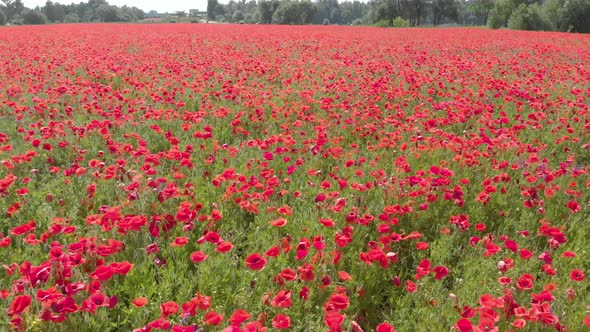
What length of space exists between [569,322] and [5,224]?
4192mm

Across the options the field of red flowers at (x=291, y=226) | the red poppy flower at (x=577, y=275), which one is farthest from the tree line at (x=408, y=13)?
the red poppy flower at (x=577, y=275)

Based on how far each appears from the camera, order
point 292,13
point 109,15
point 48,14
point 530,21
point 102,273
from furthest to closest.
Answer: point 48,14, point 109,15, point 292,13, point 530,21, point 102,273

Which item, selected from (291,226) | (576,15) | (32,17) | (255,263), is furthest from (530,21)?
(32,17)

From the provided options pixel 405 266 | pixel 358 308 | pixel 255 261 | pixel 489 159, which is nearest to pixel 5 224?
pixel 255 261

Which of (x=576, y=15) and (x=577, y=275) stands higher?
(x=576, y=15)

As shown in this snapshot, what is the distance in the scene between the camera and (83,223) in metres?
3.77

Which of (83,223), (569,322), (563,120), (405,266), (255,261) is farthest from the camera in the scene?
(563,120)

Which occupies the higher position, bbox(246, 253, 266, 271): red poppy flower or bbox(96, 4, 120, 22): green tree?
bbox(96, 4, 120, 22): green tree

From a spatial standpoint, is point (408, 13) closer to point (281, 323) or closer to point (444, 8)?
point (444, 8)

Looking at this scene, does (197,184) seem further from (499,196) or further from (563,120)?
(563,120)

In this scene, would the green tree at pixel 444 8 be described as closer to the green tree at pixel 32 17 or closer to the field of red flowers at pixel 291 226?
the green tree at pixel 32 17

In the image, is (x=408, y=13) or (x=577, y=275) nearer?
(x=577, y=275)

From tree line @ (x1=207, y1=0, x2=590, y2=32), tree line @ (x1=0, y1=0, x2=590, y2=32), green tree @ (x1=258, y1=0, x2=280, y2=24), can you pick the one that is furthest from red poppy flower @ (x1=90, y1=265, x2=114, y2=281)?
Answer: green tree @ (x1=258, y1=0, x2=280, y2=24)

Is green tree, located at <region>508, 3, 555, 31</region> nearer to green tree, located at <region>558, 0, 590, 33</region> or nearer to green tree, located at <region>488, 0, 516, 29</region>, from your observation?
green tree, located at <region>558, 0, 590, 33</region>
